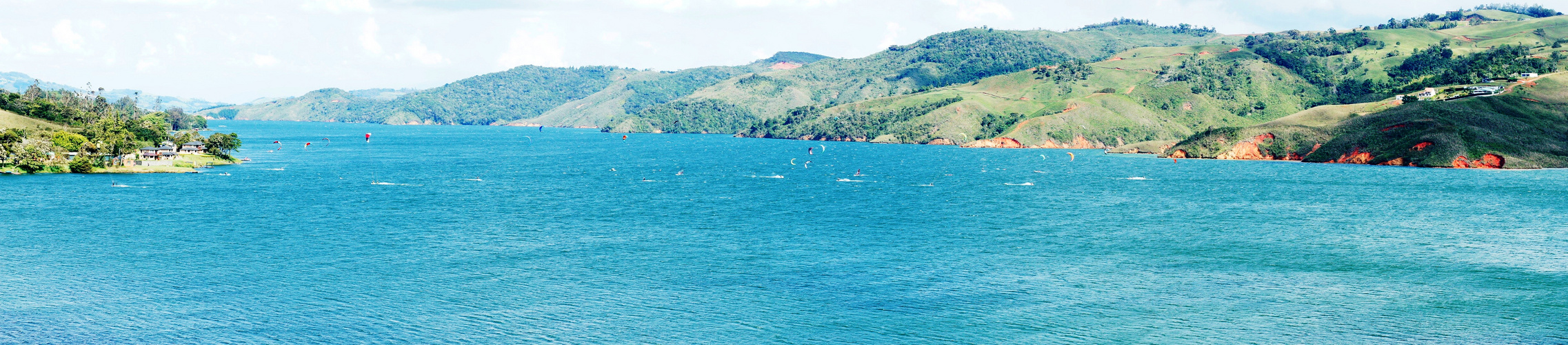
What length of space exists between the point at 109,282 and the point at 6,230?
43541mm

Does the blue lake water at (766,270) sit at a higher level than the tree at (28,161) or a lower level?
lower

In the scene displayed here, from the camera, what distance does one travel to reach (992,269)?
95.7 m

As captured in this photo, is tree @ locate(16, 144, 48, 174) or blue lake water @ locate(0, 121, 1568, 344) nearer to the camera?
blue lake water @ locate(0, 121, 1568, 344)

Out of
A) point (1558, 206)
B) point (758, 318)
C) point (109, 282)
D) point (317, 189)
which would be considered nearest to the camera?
point (758, 318)

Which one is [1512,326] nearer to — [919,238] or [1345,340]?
[1345,340]

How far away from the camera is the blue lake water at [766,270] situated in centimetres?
7112

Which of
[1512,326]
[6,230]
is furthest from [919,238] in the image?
[6,230]

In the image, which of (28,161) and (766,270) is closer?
(766,270)

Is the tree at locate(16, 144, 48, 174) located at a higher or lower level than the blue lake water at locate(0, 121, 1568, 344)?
higher

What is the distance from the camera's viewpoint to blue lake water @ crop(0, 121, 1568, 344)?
71.1m

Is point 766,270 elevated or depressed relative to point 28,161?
depressed

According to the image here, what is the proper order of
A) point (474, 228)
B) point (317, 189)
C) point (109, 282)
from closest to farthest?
point (109, 282)
point (474, 228)
point (317, 189)

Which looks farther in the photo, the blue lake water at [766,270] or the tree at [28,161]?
the tree at [28,161]

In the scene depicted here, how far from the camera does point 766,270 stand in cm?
9469
